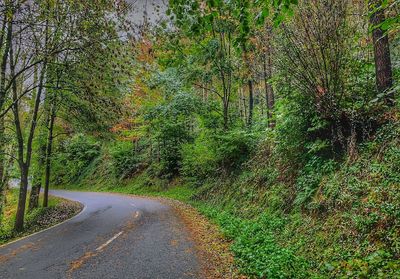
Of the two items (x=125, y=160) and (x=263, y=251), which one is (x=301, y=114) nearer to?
(x=263, y=251)

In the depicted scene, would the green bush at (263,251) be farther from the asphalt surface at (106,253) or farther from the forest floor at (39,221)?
the forest floor at (39,221)

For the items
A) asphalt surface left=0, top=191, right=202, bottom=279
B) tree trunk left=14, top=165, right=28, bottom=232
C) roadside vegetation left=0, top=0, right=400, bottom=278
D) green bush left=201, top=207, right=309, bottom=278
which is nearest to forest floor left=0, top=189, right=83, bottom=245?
tree trunk left=14, top=165, right=28, bottom=232

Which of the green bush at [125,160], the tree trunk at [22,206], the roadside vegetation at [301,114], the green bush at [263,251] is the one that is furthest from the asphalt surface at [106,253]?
the green bush at [125,160]

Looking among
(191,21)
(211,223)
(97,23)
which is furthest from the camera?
(211,223)

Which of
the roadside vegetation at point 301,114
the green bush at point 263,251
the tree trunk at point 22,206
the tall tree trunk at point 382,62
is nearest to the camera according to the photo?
the roadside vegetation at point 301,114

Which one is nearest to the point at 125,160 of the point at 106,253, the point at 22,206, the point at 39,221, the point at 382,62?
the point at 39,221

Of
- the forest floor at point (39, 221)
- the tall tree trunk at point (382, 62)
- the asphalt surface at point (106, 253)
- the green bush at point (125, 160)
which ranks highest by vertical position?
the tall tree trunk at point (382, 62)

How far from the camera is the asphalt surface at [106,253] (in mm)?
6168

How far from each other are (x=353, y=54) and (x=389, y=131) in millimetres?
2835

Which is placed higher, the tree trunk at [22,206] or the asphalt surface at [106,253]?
the tree trunk at [22,206]

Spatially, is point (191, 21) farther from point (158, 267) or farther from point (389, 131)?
point (389, 131)

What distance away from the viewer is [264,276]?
5836 millimetres

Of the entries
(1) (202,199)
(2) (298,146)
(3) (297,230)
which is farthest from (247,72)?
(3) (297,230)

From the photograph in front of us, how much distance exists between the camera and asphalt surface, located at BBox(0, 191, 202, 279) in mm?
6168
